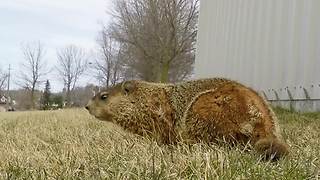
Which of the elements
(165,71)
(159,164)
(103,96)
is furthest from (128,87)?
(165,71)

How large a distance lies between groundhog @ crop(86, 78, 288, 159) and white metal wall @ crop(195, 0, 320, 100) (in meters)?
4.45

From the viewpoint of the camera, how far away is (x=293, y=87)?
1009 centimetres

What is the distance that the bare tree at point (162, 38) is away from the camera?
34.8 m

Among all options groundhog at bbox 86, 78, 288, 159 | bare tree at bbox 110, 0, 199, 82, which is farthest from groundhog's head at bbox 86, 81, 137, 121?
bare tree at bbox 110, 0, 199, 82

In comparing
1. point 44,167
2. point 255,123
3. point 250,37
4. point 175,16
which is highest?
point 175,16

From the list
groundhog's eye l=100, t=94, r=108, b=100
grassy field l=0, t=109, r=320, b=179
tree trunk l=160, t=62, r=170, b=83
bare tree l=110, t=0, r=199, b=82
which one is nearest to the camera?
grassy field l=0, t=109, r=320, b=179

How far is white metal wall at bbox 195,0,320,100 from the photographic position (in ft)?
31.3

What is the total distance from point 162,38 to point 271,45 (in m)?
23.8

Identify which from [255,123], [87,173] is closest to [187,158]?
[87,173]

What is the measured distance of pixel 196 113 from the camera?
499 cm

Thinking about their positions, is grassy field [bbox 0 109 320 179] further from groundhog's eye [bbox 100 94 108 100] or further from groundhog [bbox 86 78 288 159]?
groundhog's eye [bbox 100 94 108 100]

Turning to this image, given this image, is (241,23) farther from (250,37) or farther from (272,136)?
(272,136)

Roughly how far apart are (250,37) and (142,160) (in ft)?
30.5

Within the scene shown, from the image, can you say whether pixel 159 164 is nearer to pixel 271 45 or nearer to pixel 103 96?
pixel 103 96
